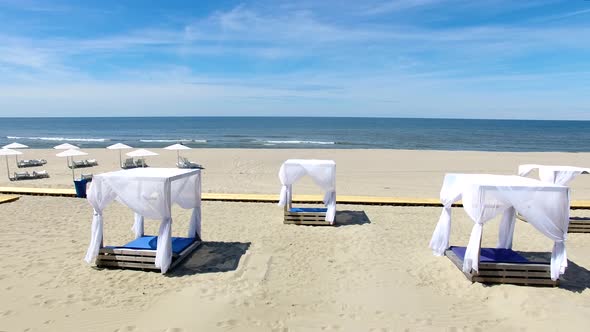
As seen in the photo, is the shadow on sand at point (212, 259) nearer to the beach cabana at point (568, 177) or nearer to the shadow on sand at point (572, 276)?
the shadow on sand at point (572, 276)

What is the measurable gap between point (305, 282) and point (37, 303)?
413cm

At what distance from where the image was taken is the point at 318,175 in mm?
9750

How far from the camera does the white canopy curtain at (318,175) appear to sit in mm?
9594

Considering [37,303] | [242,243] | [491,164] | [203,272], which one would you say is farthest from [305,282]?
[491,164]

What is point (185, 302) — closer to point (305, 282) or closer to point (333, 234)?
point (305, 282)

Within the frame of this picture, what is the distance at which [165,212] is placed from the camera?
655cm

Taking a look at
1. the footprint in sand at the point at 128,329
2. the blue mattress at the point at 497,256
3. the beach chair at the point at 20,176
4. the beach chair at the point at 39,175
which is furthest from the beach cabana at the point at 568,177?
the beach chair at the point at 20,176

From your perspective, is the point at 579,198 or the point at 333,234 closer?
the point at 333,234

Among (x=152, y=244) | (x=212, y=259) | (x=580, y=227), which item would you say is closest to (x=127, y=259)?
(x=152, y=244)

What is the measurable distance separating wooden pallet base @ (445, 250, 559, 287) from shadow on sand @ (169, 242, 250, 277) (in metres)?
Result: 4.40

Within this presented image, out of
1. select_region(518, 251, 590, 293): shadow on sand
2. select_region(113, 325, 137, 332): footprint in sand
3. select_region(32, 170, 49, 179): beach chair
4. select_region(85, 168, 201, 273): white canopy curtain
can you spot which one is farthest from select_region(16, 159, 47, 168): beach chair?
select_region(518, 251, 590, 293): shadow on sand

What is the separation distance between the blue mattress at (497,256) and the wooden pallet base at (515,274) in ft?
0.61

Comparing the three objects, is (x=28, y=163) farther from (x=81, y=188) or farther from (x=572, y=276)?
(x=572, y=276)

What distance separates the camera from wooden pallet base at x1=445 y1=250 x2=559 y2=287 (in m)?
6.24
